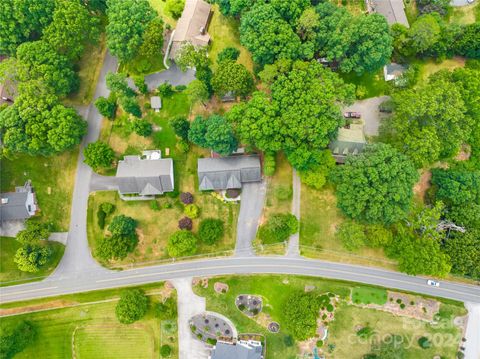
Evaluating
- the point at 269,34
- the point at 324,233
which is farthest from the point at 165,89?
the point at 324,233

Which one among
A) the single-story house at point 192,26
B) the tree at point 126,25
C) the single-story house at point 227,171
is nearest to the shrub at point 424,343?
the single-story house at point 227,171

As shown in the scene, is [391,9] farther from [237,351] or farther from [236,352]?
[236,352]

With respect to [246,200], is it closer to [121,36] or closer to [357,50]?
[357,50]

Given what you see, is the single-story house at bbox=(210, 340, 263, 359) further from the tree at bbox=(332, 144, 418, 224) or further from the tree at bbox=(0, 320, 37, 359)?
the tree at bbox=(0, 320, 37, 359)

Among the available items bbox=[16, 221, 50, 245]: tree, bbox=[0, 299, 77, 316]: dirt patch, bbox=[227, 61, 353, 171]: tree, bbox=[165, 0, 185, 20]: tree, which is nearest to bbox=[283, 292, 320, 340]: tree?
bbox=[227, 61, 353, 171]: tree

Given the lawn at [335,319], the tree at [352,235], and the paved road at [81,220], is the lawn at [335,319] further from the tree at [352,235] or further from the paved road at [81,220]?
the paved road at [81,220]

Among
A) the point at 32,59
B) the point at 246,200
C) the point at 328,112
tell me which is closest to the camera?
the point at 328,112

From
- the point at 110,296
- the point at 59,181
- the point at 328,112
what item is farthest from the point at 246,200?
the point at 59,181
